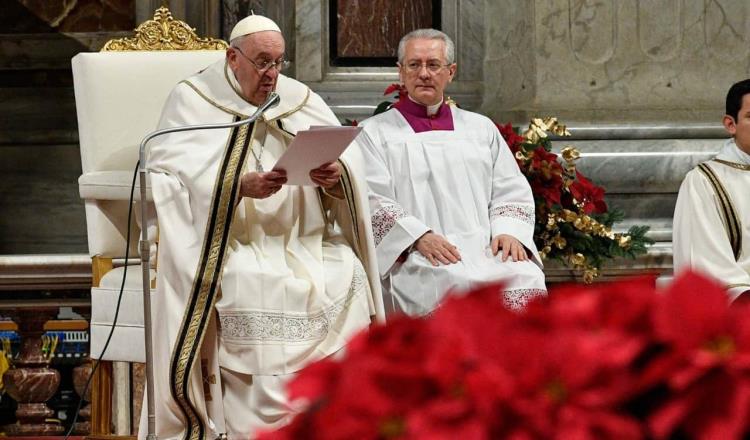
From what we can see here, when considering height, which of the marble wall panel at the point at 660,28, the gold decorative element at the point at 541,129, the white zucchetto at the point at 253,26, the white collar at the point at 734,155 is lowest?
the white collar at the point at 734,155

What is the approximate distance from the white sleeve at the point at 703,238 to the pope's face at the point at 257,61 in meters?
1.56

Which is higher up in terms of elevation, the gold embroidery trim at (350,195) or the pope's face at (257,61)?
the pope's face at (257,61)

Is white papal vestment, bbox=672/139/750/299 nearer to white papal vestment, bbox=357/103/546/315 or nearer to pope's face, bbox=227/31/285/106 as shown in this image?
white papal vestment, bbox=357/103/546/315

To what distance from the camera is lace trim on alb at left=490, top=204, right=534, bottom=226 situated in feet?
16.2

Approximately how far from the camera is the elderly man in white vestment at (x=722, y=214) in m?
4.50

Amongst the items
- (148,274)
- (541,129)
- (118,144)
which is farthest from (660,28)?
(148,274)

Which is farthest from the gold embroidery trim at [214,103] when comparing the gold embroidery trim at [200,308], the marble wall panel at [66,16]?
the marble wall panel at [66,16]

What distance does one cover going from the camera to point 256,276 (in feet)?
14.0

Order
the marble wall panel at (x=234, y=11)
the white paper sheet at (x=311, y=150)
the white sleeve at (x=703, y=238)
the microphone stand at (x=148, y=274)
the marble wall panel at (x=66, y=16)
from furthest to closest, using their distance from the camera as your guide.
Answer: the marble wall panel at (x=66, y=16) < the marble wall panel at (x=234, y=11) < the white sleeve at (x=703, y=238) < the white paper sheet at (x=311, y=150) < the microphone stand at (x=148, y=274)

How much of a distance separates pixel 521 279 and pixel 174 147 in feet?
4.41

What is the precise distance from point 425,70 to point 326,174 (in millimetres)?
1005

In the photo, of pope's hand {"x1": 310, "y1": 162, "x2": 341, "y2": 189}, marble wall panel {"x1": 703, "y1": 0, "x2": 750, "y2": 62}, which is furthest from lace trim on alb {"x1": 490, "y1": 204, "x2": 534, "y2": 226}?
marble wall panel {"x1": 703, "y1": 0, "x2": 750, "y2": 62}

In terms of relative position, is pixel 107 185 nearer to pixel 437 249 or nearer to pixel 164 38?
pixel 164 38

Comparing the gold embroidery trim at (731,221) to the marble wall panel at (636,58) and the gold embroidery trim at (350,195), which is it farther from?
the marble wall panel at (636,58)
